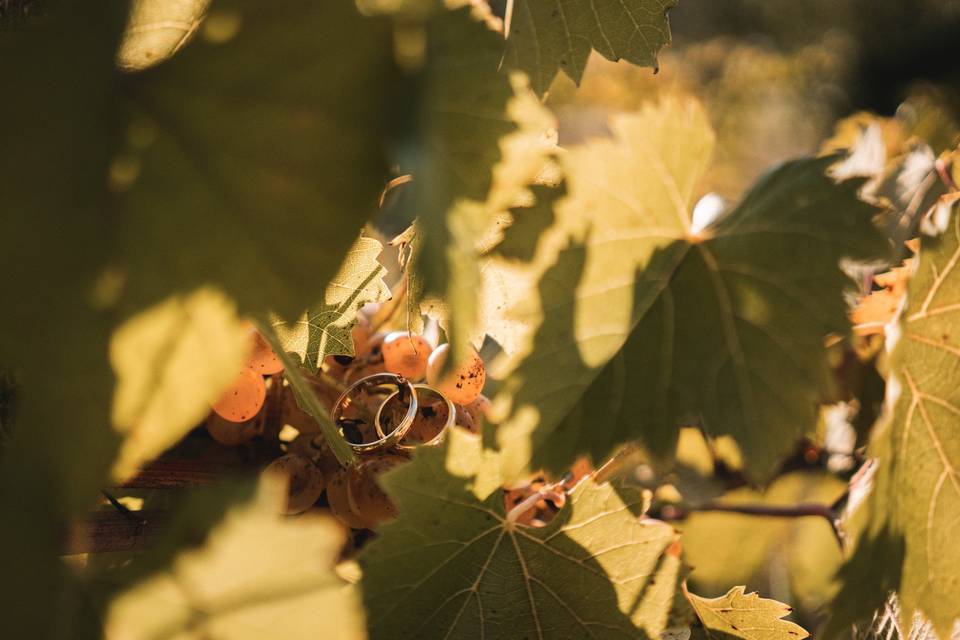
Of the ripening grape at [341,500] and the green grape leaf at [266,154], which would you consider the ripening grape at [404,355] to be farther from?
the green grape leaf at [266,154]

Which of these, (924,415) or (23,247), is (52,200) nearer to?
(23,247)

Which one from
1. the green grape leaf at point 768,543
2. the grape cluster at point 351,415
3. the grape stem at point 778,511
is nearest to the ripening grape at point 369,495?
the grape cluster at point 351,415

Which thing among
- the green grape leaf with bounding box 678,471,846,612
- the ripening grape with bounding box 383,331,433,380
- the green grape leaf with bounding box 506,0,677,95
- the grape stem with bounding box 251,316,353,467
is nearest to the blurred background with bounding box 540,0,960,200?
the green grape leaf with bounding box 678,471,846,612

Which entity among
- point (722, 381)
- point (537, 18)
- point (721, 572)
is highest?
point (537, 18)

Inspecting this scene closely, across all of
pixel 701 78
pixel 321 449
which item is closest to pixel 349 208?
pixel 321 449

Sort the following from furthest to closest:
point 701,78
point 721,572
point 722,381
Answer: point 701,78
point 721,572
point 722,381

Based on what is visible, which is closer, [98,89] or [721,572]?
[98,89]

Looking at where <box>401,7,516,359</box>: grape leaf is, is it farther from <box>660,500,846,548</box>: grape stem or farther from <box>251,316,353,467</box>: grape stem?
<box>660,500,846,548</box>: grape stem

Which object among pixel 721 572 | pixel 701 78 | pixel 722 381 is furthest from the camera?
pixel 701 78
